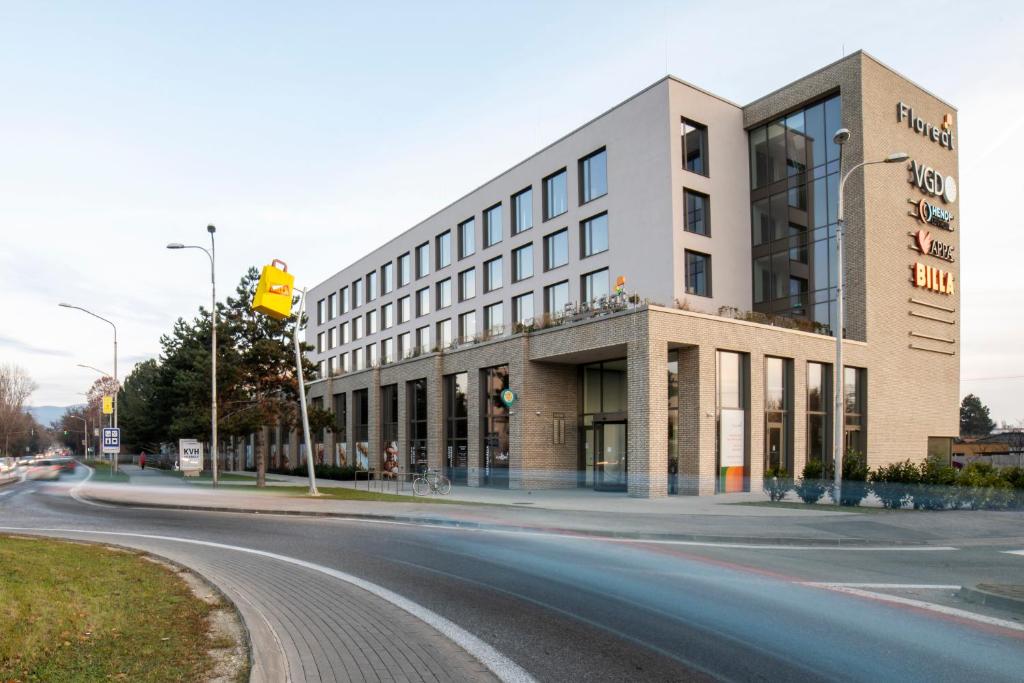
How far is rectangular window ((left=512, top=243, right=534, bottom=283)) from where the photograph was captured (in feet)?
130

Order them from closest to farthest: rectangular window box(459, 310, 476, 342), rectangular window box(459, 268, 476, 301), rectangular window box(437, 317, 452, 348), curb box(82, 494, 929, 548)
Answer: curb box(82, 494, 929, 548), rectangular window box(459, 310, 476, 342), rectangular window box(459, 268, 476, 301), rectangular window box(437, 317, 452, 348)

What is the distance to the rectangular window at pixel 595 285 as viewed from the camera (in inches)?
1331

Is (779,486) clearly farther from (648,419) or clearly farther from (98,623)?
(98,623)

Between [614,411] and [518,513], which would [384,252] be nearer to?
[614,411]

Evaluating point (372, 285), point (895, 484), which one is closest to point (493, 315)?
point (372, 285)

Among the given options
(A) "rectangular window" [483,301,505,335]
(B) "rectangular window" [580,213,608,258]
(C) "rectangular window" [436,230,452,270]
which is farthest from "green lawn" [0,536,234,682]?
(C) "rectangular window" [436,230,452,270]

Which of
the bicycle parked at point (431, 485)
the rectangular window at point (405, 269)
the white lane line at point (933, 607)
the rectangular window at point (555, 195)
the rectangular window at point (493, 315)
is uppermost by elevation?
the rectangular window at point (555, 195)

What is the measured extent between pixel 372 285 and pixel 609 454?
34030 mm

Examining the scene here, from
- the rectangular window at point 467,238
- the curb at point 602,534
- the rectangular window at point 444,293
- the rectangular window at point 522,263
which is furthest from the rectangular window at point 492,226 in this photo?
the curb at point 602,534

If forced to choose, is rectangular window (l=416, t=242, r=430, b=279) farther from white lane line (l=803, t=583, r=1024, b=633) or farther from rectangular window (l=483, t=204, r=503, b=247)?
white lane line (l=803, t=583, r=1024, b=633)

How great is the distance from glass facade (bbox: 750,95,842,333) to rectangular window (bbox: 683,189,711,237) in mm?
3356

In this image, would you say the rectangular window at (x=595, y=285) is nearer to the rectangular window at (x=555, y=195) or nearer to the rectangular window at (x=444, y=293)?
the rectangular window at (x=555, y=195)

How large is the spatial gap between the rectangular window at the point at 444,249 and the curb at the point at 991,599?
40638 mm

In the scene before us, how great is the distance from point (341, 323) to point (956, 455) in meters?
48.1
